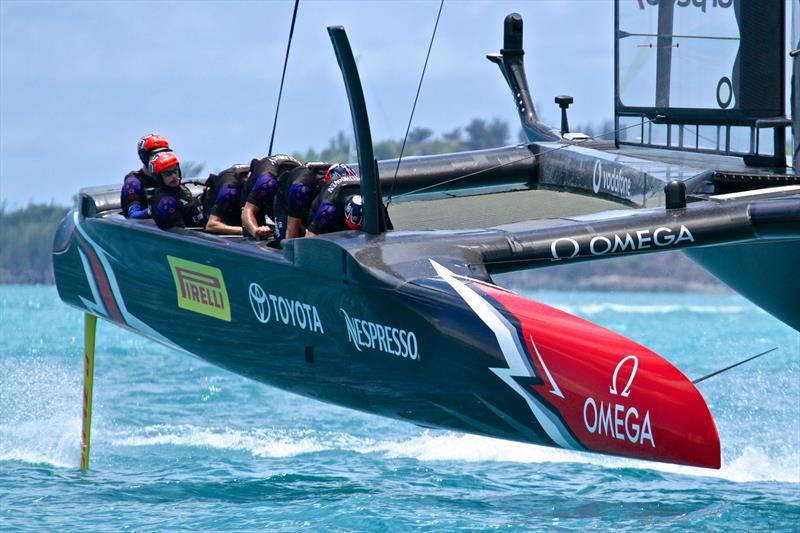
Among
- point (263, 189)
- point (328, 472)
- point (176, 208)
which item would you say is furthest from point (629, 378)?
point (328, 472)

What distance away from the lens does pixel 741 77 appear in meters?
5.90

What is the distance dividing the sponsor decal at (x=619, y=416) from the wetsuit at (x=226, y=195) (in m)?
2.37

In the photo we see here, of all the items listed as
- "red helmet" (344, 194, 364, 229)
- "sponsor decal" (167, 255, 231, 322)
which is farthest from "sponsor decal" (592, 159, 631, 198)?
"sponsor decal" (167, 255, 231, 322)

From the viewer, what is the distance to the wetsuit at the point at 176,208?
5656 millimetres

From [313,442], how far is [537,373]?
13.5ft

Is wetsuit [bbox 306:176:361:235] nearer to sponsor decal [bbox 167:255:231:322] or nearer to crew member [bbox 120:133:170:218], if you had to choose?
sponsor decal [bbox 167:255:231:322]

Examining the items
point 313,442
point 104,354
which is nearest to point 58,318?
point 104,354

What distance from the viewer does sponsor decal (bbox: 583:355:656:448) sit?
379 cm

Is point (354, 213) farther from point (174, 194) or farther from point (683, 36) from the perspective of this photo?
point (683, 36)

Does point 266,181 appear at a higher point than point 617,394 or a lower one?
higher

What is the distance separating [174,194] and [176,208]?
0.16 meters

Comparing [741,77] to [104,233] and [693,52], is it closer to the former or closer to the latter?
[693,52]

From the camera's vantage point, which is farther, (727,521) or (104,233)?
(104,233)

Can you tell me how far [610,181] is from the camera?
241 inches
